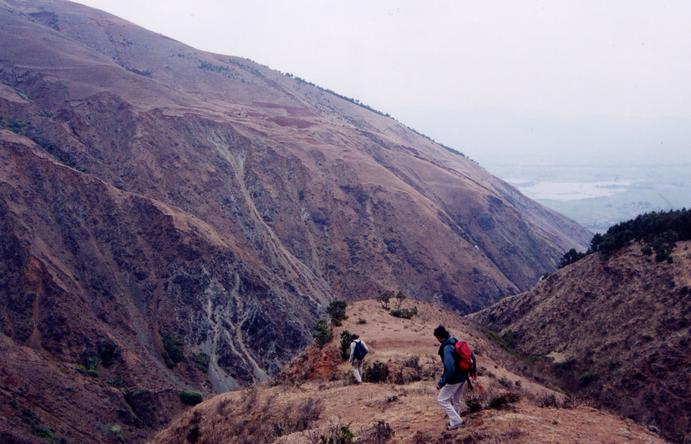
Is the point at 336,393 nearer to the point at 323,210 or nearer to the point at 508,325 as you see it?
the point at 508,325

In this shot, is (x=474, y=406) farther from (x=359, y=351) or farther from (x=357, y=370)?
(x=357, y=370)

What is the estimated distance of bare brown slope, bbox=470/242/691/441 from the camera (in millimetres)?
20106

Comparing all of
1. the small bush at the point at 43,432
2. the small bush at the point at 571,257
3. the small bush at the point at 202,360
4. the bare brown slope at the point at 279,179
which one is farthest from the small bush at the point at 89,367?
the small bush at the point at 571,257

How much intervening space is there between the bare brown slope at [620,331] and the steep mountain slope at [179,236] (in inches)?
662

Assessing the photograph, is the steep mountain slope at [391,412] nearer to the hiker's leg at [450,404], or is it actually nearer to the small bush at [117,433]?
the hiker's leg at [450,404]

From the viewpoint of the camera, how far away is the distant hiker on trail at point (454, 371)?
7.87 metres

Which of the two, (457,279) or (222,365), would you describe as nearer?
(222,365)

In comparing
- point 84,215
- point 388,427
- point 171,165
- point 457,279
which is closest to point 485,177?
point 457,279

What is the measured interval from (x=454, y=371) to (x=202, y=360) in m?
29.2

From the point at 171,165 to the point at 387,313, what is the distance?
101ft

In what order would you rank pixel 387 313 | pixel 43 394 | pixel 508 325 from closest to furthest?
pixel 43 394 → pixel 387 313 → pixel 508 325

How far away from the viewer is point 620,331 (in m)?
24.8

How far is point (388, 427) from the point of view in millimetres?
8859

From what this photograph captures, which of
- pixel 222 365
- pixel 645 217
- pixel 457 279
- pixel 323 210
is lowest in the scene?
pixel 222 365
